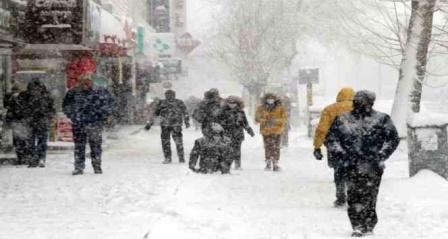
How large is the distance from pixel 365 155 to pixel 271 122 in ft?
22.3

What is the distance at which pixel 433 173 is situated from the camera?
38.0 feet

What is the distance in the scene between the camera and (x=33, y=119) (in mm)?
13789

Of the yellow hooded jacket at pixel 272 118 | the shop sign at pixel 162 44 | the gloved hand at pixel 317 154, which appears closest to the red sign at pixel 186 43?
the shop sign at pixel 162 44

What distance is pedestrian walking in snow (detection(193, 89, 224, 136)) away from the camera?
1373cm

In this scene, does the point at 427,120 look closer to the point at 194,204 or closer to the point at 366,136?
the point at 194,204

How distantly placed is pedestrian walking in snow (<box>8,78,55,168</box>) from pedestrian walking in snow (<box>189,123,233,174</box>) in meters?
2.86

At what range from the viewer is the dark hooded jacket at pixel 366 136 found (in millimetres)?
7430

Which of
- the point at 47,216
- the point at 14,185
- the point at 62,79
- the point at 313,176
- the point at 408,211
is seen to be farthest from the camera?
the point at 62,79

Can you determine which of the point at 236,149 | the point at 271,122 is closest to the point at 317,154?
the point at 271,122

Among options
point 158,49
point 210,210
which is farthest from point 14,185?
point 158,49

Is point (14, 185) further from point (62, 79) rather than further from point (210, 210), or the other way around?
point (62, 79)

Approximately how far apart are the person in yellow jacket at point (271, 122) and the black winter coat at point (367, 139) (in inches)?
260

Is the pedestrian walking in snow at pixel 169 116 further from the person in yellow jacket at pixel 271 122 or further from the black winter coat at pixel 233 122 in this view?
the person in yellow jacket at pixel 271 122

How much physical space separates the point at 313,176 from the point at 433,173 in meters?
2.73
